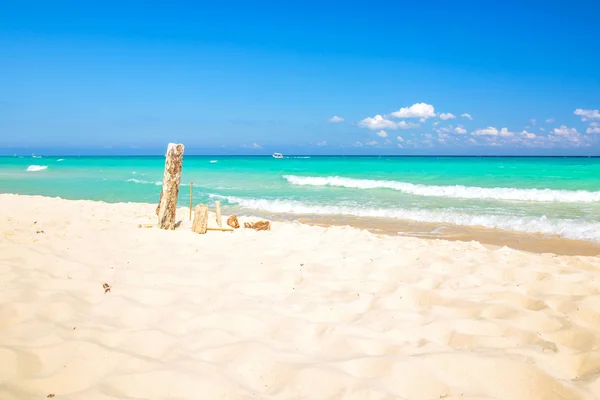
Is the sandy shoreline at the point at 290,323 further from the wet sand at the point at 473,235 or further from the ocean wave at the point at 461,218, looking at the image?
the ocean wave at the point at 461,218

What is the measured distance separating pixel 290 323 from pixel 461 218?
340 inches

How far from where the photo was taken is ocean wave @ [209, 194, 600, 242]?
910 cm

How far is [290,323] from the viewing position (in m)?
3.57

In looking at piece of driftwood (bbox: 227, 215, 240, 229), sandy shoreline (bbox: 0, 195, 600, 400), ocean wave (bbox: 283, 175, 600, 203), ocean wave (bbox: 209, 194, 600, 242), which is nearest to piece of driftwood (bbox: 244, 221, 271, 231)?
piece of driftwood (bbox: 227, 215, 240, 229)

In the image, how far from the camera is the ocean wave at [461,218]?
9102mm

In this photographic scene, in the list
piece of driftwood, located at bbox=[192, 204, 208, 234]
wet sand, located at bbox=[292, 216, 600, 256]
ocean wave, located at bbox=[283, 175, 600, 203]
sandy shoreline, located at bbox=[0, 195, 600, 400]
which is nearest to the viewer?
sandy shoreline, located at bbox=[0, 195, 600, 400]

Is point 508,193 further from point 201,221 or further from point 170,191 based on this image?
point 170,191

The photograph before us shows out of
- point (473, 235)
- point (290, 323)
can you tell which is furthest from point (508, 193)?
point (290, 323)

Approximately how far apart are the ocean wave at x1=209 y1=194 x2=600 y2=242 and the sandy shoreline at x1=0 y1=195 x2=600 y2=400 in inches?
139

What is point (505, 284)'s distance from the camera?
4.59 metres

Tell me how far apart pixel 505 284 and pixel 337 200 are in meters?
11.3

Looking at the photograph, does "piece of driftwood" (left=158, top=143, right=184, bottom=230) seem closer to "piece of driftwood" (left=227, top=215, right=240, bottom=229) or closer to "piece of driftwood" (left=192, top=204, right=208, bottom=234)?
"piece of driftwood" (left=192, top=204, right=208, bottom=234)

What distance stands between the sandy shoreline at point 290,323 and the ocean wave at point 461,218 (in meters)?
3.53

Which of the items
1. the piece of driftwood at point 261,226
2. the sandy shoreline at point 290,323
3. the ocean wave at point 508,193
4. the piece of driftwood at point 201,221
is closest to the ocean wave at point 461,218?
the sandy shoreline at point 290,323
